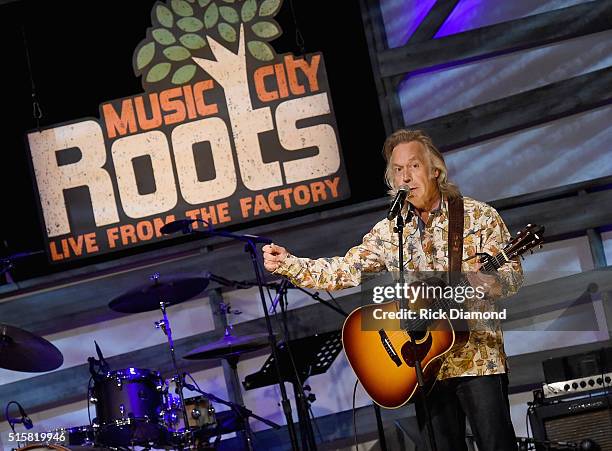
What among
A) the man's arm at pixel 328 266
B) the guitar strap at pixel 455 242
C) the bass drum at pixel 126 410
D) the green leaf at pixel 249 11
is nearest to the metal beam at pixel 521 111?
the green leaf at pixel 249 11

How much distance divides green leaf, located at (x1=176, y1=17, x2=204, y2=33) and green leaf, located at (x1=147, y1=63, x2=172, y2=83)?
1.05ft

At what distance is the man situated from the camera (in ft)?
12.1

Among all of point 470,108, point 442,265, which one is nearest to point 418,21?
point 470,108

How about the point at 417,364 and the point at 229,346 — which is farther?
the point at 229,346

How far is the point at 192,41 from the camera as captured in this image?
755 cm

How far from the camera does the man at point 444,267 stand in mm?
3684

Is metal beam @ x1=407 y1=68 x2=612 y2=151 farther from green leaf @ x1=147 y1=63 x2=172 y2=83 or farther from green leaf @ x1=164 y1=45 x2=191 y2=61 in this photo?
green leaf @ x1=147 y1=63 x2=172 y2=83

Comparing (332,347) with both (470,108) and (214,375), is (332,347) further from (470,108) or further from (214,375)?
(470,108)

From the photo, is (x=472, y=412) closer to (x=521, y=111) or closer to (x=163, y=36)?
(x=521, y=111)

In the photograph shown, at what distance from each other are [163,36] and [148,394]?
118 inches

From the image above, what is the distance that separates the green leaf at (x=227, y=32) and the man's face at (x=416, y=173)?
12.1 feet

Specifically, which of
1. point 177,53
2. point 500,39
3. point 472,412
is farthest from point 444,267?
point 177,53

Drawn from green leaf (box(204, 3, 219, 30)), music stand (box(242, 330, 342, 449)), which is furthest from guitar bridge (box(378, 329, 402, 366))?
green leaf (box(204, 3, 219, 30))

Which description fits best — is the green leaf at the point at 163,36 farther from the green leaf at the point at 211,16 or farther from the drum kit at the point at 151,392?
the drum kit at the point at 151,392
